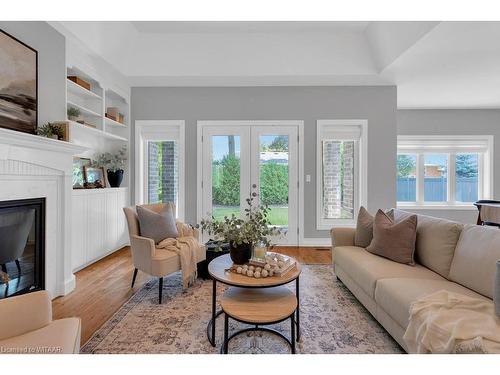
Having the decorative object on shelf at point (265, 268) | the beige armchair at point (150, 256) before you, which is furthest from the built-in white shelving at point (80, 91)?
the decorative object on shelf at point (265, 268)

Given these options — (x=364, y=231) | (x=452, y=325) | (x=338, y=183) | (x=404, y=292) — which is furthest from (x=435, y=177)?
(x=452, y=325)

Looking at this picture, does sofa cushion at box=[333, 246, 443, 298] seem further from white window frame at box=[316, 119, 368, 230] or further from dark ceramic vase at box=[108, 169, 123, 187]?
dark ceramic vase at box=[108, 169, 123, 187]

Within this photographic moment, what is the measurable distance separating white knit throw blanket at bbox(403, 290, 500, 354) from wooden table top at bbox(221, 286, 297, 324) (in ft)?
2.20

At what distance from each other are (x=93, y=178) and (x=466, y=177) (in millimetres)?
7175

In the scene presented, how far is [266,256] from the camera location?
2014 millimetres

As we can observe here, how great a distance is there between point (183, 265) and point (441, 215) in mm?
5646

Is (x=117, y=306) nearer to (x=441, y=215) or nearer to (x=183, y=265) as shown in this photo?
(x=183, y=265)

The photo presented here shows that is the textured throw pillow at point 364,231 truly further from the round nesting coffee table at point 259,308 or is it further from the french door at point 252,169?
the french door at point 252,169

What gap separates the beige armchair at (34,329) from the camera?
1147mm

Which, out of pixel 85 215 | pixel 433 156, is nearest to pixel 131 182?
pixel 85 215

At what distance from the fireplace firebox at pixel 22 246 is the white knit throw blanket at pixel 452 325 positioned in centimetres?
290

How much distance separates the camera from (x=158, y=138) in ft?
14.5

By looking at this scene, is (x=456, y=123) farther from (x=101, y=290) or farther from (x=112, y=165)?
(x=101, y=290)

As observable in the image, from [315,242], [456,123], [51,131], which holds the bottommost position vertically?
[315,242]
